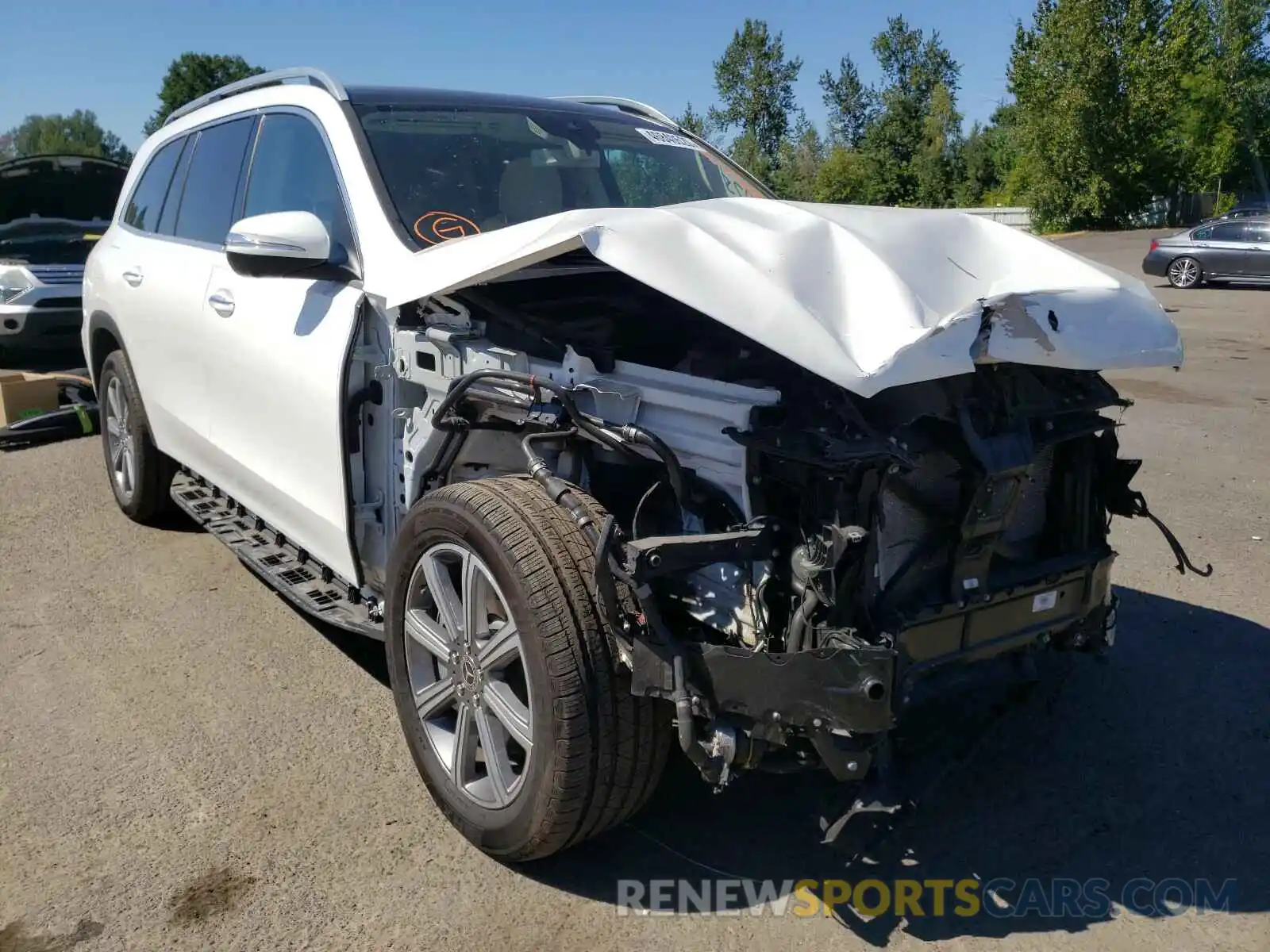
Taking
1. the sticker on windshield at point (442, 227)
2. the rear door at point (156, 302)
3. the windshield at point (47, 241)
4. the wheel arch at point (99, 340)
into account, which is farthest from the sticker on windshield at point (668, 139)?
the windshield at point (47, 241)

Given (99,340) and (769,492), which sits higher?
(99,340)

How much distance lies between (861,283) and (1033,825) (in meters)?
1.69

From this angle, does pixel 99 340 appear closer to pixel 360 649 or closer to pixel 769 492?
pixel 360 649

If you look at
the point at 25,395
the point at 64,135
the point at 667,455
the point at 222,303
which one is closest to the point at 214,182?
the point at 222,303

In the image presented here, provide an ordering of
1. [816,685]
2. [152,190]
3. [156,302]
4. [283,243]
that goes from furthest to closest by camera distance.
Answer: [152,190] → [156,302] → [283,243] → [816,685]

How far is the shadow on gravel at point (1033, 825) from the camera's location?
2.71m

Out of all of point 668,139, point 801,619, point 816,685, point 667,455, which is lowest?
point 816,685

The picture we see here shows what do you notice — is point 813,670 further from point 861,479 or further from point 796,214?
point 796,214

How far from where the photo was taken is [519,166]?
12.7 ft

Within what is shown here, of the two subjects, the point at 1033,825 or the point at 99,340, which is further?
the point at 99,340

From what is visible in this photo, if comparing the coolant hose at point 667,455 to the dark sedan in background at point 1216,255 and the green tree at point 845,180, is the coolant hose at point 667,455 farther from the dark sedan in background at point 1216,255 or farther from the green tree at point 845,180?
the green tree at point 845,180

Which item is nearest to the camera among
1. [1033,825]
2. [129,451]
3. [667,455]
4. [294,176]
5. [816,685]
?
[816,685]

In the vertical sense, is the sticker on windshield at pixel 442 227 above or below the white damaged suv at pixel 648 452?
above

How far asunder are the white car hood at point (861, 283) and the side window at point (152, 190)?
2879mm
